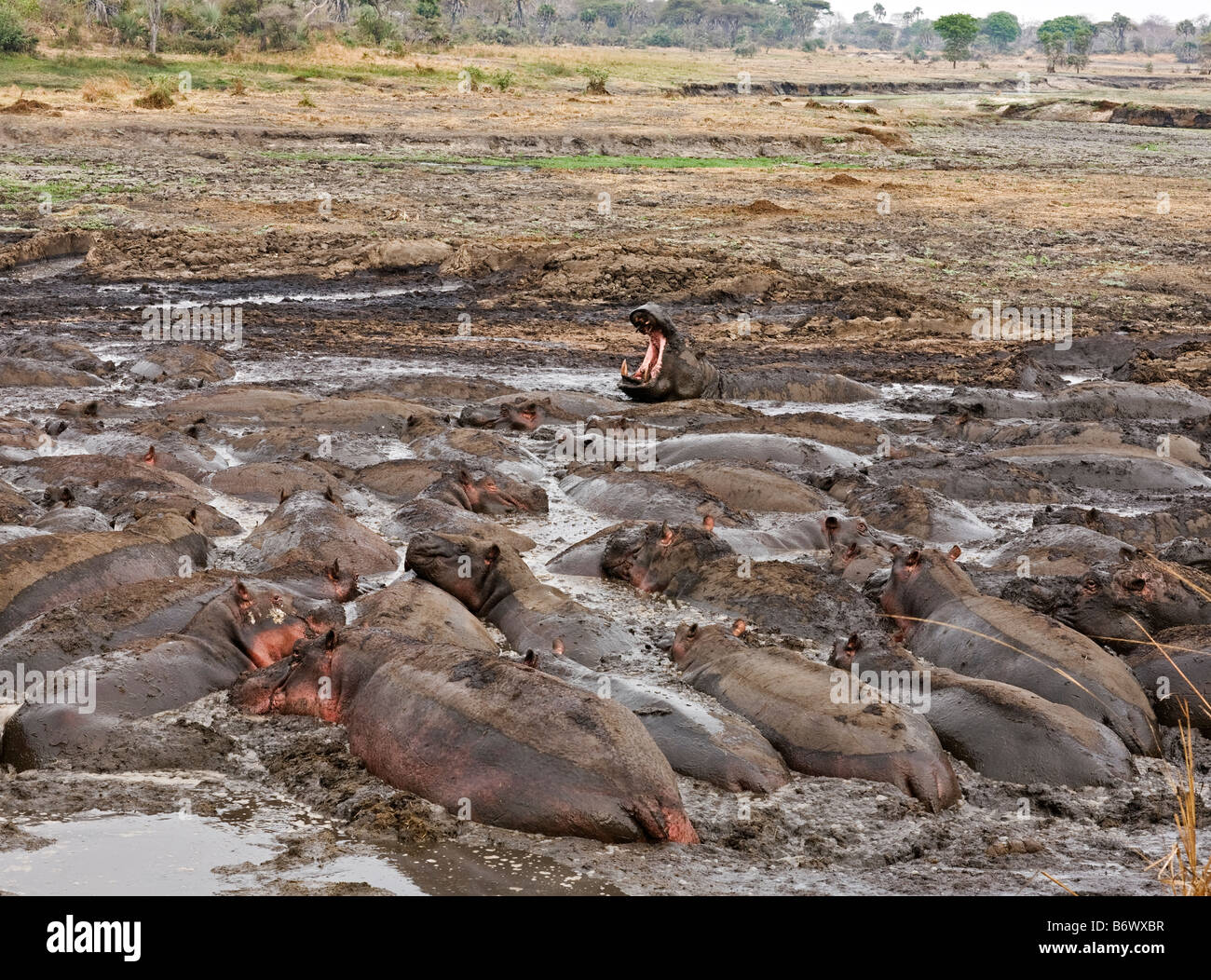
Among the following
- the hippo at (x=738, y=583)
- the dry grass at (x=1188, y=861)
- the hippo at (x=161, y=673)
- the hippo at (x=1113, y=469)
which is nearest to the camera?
the dry grass at (x=1188, y=861)

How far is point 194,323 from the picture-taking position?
54.8 ft

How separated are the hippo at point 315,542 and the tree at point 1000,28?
16213 cm

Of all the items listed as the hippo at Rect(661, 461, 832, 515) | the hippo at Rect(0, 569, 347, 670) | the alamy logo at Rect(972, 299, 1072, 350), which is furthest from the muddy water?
the alamy logo at Rect(972, 299, 1072, 350)

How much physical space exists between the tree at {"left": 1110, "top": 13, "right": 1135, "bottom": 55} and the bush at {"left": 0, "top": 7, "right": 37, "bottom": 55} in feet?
444

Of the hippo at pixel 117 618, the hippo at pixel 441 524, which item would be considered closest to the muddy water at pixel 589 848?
the hippo at pixel 117 618

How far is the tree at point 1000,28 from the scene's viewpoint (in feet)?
511

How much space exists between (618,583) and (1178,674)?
11.1ft

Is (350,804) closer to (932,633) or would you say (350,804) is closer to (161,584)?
(161,584)

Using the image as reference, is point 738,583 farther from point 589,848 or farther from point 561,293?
point 561,293

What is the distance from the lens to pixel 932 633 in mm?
7598

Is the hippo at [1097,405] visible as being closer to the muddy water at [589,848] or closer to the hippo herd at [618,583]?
the hippo herd at [618,583]

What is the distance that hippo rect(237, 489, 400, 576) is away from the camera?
28.5 feet

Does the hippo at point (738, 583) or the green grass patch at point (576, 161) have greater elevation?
the green grass patch at point (576, 161)

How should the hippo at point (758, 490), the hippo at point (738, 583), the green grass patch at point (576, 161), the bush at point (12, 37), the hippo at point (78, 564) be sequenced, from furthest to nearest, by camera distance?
the bush at point (12, 37) → the green grass patch at point (576, 161) → the hippo at point (758, 490) → the hippo at point (738, 583) → the hippo at point (78, 564)
